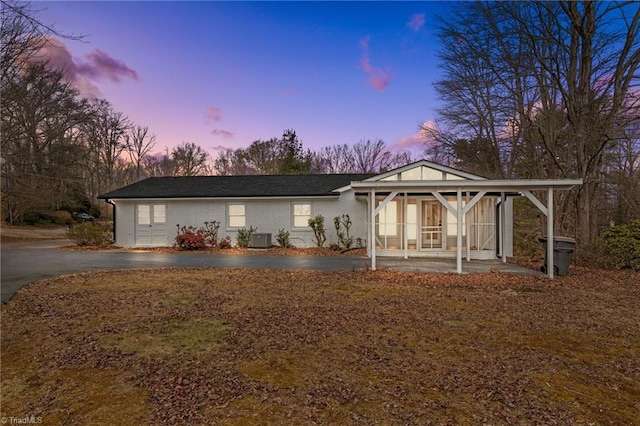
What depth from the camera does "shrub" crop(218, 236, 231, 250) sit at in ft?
52.2

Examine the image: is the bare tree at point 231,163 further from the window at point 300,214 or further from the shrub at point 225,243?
the window at point 300,214

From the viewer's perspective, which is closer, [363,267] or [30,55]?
[363,267]

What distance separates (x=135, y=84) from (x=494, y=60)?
632 inches

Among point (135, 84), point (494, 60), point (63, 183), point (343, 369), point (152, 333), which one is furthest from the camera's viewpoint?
point (63, 183)

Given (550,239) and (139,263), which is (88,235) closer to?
(139,263)

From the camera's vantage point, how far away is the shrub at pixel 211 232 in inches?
642

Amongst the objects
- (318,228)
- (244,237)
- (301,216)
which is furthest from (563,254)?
(244,237)

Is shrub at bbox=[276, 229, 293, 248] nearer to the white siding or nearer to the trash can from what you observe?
the white siding

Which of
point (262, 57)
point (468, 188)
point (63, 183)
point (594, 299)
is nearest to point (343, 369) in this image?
point (594, 299)

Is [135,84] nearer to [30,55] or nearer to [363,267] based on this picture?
[30,55]

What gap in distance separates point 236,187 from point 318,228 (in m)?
5.22

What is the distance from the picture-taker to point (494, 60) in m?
14.0

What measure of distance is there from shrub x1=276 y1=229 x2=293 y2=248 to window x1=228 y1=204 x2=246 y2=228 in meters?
1.99

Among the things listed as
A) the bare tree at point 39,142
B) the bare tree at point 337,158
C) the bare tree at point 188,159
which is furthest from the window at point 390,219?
the bare tree at point 188,159
